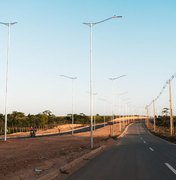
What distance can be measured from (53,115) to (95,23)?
156m

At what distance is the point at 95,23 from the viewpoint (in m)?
33.7

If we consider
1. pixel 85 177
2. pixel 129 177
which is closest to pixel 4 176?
pixel 85 177

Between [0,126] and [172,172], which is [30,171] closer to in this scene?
[172,172]

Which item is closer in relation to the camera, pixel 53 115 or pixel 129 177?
pixel 129 177

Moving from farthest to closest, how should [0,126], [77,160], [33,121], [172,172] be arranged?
[33,121] < [0,126] < [77,160] < [172,172]

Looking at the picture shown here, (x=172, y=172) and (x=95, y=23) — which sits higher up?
(x=95, y=23)

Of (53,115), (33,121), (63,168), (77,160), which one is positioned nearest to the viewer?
(63,168)

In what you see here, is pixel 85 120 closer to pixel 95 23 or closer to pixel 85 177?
pixel 95 23

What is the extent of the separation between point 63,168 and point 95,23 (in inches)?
842

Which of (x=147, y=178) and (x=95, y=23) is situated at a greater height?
(x=95, y=23)

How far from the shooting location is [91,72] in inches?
1325

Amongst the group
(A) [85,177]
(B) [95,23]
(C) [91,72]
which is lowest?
(A) [85,177]

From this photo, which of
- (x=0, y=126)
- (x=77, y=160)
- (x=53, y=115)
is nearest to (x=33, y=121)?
(x=0, y=126)

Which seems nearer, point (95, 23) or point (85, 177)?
point (85, 177)
